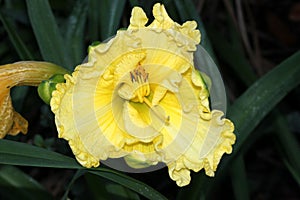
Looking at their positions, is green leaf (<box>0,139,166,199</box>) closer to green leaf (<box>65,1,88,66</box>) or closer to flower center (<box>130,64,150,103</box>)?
flower center (<box>130,64,150,103</box>)

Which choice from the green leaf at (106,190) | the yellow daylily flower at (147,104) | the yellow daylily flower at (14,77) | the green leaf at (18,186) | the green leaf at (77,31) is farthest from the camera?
the green leaf at (77,31)

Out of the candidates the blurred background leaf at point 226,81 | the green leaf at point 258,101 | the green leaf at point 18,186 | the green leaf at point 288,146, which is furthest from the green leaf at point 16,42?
the green leaf at point 288,146

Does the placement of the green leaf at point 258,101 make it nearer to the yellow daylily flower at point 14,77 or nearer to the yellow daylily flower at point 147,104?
the yellow daylily flower at point 147,104

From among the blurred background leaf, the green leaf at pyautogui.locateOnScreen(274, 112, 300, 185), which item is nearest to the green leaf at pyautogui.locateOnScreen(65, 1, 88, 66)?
the blurred background leaf

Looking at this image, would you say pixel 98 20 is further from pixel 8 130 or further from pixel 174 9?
pixel 8 130

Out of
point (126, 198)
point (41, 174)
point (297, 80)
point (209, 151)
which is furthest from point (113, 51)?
point (41, 174)

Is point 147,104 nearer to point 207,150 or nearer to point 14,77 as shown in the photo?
point 207,150
